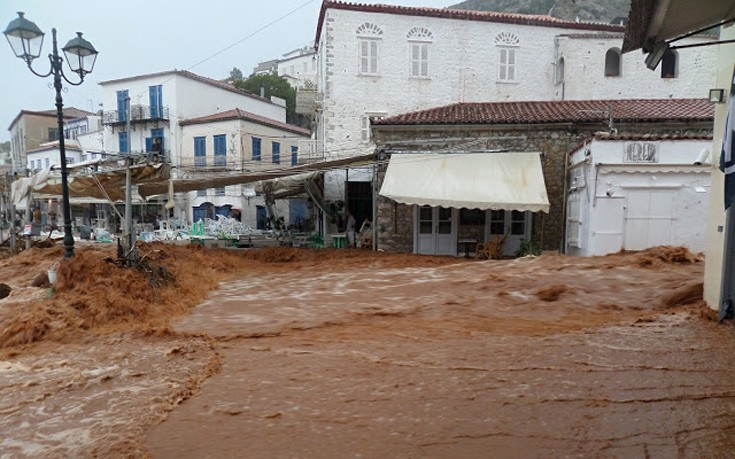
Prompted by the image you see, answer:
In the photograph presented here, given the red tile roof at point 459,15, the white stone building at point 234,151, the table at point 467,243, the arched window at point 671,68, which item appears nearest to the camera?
the table at point 467,243

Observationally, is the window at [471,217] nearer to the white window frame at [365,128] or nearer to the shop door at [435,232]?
the shop door at [435,232]

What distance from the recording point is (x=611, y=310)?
776cm

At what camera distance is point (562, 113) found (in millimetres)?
14781

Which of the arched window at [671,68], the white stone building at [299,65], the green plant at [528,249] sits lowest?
the green plant at [528,249]

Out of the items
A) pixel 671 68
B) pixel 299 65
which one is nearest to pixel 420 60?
pixel 671 68

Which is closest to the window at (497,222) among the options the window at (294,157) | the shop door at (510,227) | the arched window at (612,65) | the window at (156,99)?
the shop door at (510,227)

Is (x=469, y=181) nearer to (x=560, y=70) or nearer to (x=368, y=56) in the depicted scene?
(x=368, y=56)

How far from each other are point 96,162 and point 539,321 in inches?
388

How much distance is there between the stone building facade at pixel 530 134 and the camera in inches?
556

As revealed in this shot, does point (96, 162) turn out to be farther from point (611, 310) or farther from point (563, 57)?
point (563, 57)

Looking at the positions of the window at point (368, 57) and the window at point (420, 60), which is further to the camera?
the window at point (420, 60)

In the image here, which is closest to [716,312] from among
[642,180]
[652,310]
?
[652,310]

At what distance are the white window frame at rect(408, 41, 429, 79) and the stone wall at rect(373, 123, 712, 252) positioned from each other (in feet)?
18.9

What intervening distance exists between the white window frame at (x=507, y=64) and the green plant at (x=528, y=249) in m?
8.67
